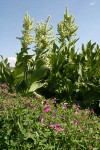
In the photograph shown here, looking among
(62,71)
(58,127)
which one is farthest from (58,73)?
(58,127)

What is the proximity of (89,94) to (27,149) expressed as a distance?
10.7 feet

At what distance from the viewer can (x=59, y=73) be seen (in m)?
5.93

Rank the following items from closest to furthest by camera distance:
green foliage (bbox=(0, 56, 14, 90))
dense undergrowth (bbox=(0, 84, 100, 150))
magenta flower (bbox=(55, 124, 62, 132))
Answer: dense undergrowth (bbox=(0, 84, 100, 150))
magenta flower (bbox=(55, 124, 62, 132))
green foliage (bbox=(0, 56, 14, 90))

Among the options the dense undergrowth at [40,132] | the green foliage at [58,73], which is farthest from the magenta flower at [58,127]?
the green foliage at [58,73]

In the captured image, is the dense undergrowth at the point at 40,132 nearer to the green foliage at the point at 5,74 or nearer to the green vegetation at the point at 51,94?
the green vegetation at the point at 51,94

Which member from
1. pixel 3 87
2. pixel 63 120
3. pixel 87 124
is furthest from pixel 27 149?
pixel 3 87

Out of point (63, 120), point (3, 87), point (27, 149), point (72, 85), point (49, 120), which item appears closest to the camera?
point (27, 149)

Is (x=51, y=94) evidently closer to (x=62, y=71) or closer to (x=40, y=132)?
(x=62, y=71)

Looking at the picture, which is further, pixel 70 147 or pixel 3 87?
pixel 3 87

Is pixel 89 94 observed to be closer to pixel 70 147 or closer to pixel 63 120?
pixel 63 120

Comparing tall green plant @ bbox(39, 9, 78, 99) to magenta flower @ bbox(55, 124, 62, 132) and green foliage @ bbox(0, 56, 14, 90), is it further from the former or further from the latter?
magenta flower @ bbox(55, 124, 62, 132)

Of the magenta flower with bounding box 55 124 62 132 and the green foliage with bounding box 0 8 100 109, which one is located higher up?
the green foliage with bounding box 0 8 100 109

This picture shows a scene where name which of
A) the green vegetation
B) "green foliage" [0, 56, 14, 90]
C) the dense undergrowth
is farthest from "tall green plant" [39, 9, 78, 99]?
the dense undergrowth

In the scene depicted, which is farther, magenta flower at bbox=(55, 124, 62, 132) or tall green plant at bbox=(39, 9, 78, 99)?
tall green plant at bbox=(39, 9, 78, 99)
